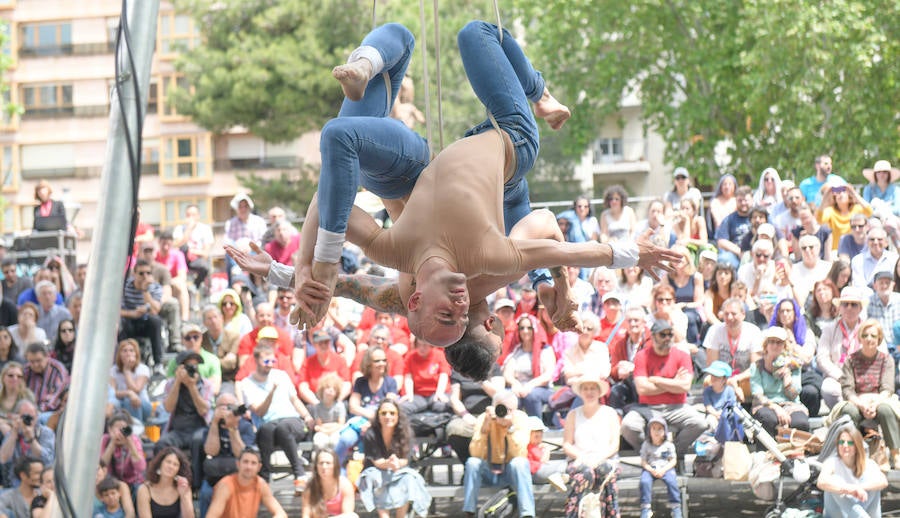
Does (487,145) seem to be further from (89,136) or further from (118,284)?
(89,136)

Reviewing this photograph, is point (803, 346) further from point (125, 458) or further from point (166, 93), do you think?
point (166, 93)

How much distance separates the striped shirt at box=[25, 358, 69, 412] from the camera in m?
9.76

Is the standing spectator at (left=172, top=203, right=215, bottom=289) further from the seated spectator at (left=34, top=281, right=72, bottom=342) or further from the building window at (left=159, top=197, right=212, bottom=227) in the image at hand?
the building window at (left=159, top=197, right=212, bottom=227)

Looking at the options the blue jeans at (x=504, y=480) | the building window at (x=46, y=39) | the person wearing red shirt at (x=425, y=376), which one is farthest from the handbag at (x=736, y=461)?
the building window at (x=46, y=39)

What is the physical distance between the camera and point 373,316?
10609 millimetres

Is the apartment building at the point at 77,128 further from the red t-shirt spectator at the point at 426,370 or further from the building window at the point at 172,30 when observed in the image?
the red t-shirt spectator at the point at 426,370

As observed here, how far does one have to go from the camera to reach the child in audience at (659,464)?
8.81 m

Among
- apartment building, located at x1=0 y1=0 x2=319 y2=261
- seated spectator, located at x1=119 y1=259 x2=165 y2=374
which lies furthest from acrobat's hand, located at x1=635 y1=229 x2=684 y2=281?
apartment building, located at x1=0 y1=0 x2=319 y2=261

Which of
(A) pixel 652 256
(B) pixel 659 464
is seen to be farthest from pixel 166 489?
(A) pixel 652 256

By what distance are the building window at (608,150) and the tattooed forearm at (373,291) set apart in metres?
31.3

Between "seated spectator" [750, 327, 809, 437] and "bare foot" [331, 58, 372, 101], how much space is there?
504cm

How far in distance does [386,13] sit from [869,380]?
1861cm

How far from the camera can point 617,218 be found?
11922 millimetres

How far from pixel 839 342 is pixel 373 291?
5207 millimetres
